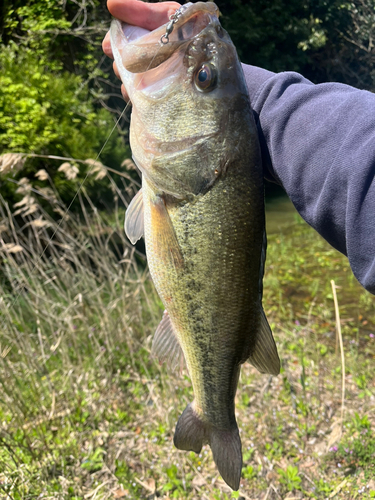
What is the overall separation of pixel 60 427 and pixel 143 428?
0.69 meters

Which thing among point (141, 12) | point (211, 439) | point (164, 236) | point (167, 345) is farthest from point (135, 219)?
point (211, 439)

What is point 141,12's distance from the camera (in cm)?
151

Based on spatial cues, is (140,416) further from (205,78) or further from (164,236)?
(205,78)

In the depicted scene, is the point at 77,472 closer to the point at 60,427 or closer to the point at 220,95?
the point at 60,427

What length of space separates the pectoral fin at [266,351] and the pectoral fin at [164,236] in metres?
0.40

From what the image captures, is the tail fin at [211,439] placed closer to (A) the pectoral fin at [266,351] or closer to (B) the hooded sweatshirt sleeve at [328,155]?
(A) the pectoral fin at [266,351]

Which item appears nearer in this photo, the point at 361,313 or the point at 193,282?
the point at 193,282

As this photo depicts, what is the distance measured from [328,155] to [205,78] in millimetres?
509

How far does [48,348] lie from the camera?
12.7 feet

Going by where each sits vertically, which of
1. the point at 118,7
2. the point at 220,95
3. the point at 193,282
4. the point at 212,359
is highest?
the point at 118,7

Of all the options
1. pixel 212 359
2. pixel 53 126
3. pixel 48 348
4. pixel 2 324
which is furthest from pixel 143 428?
pixel 53 126

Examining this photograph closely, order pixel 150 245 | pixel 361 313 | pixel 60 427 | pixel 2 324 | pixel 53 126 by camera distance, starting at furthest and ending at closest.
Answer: pixel 53 126 < pixel 361 313 < pixel 2 324 < pixel 60 427 < pixel 150 245

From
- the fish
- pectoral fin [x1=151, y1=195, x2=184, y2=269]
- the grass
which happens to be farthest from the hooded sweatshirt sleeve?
the grass

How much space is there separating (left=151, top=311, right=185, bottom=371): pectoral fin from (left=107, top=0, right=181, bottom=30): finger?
3.83 feet
